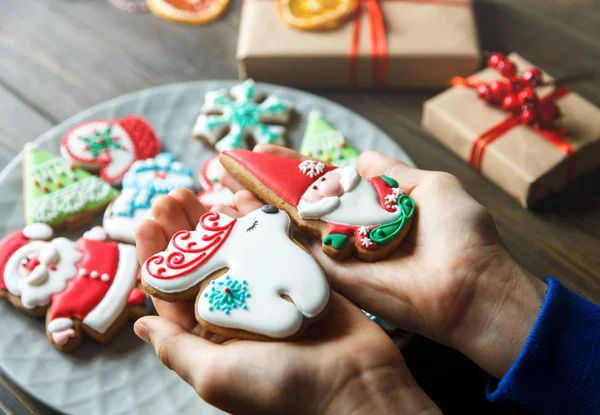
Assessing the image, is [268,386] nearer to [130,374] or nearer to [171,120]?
[130,374]

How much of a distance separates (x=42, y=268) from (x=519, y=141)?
101 cm

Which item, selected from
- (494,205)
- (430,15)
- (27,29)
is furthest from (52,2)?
(494,205)

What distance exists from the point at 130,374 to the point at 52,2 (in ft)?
3.93

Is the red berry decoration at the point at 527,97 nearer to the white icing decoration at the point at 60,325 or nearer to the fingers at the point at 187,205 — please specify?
the fingers at the point at 187,205

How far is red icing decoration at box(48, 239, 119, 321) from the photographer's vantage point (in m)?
1.09

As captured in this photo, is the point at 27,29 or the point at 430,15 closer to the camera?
the point at 430,15

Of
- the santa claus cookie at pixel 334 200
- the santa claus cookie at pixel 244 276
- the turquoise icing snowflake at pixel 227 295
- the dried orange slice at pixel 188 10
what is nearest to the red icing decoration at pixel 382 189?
the santa claus cookie at pixel 334 200

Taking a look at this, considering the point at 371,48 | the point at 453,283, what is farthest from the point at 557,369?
the point at 371,48

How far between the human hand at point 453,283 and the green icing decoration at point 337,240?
2.3 inches

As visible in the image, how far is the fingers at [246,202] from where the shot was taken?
1.07 meters

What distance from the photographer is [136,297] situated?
1.11 metres

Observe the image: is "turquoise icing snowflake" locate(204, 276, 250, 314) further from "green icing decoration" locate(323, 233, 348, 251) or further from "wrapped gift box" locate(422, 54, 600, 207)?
"wrapped gift box" locate(422, 54, 600, 207)

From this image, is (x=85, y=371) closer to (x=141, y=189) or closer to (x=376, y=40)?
(x=141, y=189)

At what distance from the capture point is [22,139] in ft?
4.85
